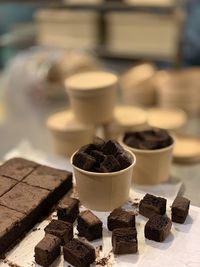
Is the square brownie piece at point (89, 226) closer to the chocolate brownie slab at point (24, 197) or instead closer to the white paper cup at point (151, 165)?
the chocolate brownie slab at point (24, 197)

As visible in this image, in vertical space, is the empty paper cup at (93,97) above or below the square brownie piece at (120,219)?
above

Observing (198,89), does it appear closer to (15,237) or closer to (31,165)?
(31,165)

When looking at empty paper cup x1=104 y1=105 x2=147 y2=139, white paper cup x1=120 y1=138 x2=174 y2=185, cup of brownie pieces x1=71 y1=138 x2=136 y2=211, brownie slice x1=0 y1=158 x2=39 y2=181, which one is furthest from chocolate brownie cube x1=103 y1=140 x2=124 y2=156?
empty paper cup x1=104 y1=105 x2=147 y2=139

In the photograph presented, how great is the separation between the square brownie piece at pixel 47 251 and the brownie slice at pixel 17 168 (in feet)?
0.89

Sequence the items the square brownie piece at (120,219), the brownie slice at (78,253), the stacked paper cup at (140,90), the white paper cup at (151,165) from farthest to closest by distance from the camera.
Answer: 1. the stacked paper cup at (140,90)
2. the white paper cup at (151,165)
3. the square brownie piece at (120,219)
4. the brownie slice at (78,253)

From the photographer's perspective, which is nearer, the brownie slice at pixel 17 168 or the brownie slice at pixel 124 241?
the brownie slice at pixel 124 241

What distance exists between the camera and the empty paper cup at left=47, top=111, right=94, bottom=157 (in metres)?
1.42

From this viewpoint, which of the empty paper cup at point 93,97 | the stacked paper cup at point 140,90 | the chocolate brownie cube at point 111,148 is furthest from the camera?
the stacked paper cup at point 140,90

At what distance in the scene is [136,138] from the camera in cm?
134

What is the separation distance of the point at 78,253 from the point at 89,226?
0.09 meters

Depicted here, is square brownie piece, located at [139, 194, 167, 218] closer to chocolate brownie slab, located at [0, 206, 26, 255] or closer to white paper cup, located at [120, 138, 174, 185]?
white paper cup, located at [120, 138, 174, 185]

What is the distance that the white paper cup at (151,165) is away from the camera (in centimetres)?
125

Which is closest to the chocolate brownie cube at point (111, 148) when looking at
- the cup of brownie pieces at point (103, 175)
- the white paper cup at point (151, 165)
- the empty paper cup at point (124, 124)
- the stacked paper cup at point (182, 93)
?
the cup of brownie pieces at point (103, 175)

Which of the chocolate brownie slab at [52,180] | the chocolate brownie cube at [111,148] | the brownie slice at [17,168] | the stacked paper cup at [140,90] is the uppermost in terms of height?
the chocolate brownie cube at [111,148]
